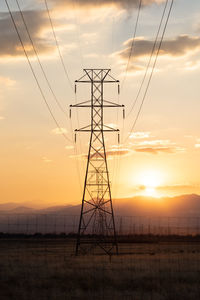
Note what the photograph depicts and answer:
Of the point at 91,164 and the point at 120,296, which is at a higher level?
the point at 91,164

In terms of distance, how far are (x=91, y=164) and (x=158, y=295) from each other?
3195 cm

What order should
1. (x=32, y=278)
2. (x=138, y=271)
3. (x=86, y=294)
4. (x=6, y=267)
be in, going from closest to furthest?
(x=86, y=294)
(x=32, y=278)
(x=138, y=271)
(x=6, y=267)

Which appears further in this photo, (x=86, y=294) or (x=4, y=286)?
(x=4, y=286)

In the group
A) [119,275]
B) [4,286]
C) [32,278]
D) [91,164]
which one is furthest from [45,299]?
[91,164]

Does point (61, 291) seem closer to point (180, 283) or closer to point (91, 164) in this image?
point (180, 283)

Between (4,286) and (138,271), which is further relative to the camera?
(138,271)

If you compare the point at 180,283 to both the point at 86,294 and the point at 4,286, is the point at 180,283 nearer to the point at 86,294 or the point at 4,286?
the point at 86,294

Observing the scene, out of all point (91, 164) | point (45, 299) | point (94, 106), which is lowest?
point (45, 299)

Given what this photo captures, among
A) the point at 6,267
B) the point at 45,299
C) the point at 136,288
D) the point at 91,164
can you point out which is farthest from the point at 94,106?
the point at 45,299

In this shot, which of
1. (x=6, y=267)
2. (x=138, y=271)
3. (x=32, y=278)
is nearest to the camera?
(x=32, y=278)

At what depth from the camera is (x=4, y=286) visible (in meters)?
35.4

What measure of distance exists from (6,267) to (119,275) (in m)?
10.9

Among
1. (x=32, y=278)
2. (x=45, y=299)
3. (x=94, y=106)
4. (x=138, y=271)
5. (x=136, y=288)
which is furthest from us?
(x=94, y=106)

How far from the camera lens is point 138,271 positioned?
146 ft
